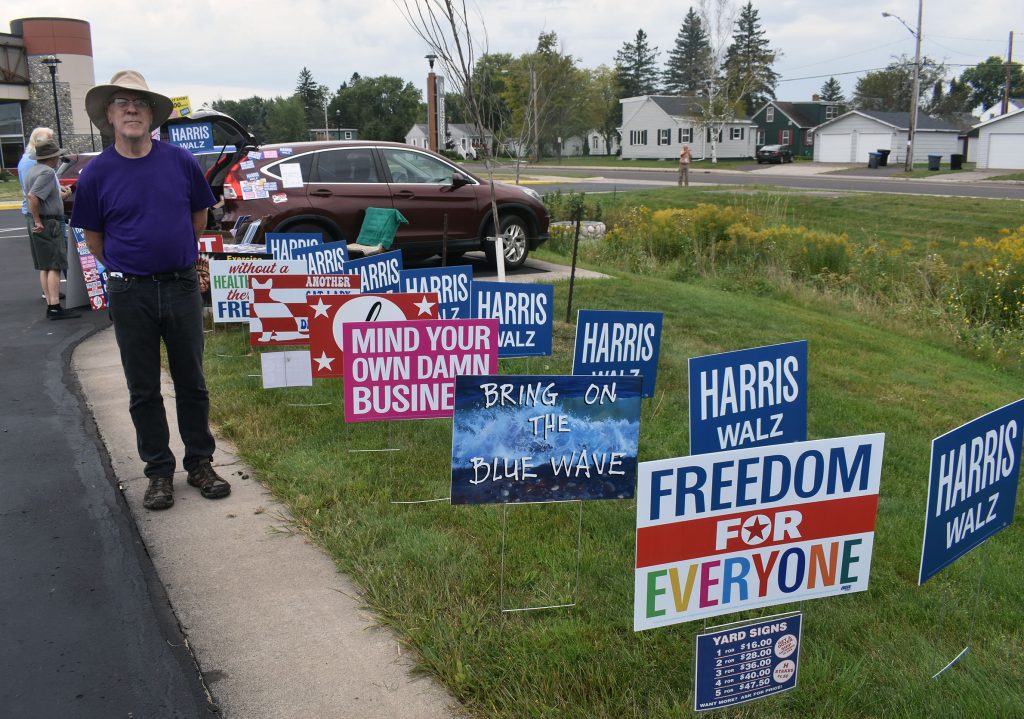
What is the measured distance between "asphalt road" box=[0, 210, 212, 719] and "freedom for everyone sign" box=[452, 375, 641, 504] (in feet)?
4.12

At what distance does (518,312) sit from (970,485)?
3360mm

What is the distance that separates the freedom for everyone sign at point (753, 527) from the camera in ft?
8.63

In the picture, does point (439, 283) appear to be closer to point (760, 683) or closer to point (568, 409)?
point (568, 409)

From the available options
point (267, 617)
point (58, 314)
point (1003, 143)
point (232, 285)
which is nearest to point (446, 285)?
point (232, 285)

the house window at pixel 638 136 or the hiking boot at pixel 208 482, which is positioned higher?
the house window at pixel 638 136

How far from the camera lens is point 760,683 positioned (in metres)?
2.77

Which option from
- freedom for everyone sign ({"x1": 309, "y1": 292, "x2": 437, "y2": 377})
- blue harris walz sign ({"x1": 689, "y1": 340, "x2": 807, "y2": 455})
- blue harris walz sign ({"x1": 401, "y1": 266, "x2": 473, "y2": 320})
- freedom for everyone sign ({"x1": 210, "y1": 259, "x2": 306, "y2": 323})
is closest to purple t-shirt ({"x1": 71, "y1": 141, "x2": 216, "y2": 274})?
freedom for everyone sign ({"x1": 309, "y1": 292, "x2": 437, "y2": 377})

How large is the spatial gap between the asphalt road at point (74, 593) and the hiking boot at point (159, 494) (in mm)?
129

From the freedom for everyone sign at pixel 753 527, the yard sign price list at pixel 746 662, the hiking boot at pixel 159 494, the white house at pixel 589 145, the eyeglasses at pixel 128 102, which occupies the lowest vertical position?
the hiking boot at pixel 159 494

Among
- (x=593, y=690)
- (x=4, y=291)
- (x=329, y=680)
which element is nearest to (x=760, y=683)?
(x=593, y=690)

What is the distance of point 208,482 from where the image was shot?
4.73 m

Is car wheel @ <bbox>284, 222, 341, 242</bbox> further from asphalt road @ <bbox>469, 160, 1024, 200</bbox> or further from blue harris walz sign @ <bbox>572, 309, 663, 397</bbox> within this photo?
asphalt road @ <bbox>469, 160, 1024, 200</bbox>

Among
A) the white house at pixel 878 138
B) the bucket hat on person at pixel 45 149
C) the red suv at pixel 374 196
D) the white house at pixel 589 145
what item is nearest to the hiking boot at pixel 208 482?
the red suv at pixel 374 196

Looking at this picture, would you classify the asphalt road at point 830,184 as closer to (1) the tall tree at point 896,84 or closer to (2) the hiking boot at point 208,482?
(2) the hiking boot at point 208,482
